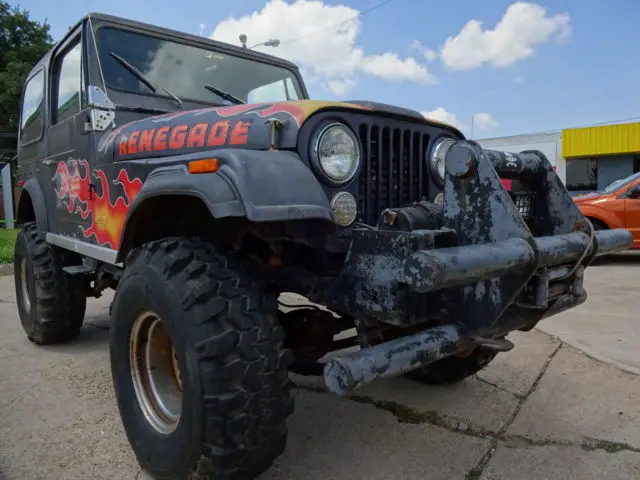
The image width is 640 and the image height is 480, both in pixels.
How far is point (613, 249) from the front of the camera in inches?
94.7

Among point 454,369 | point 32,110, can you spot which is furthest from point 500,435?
point 32,110

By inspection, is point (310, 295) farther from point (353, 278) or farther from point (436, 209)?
point (436, 209)

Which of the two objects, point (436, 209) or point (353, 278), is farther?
point (436, 209)

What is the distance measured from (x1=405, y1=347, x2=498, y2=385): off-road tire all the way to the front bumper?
93 cm

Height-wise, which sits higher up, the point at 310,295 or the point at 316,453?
the point at 310,295

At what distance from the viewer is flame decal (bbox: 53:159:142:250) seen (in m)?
2.91

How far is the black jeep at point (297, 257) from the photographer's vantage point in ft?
6.20

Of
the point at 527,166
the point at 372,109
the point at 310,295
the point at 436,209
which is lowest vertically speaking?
the point at 310,295

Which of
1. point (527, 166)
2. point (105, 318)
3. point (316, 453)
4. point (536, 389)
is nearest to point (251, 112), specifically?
point (527, 166)

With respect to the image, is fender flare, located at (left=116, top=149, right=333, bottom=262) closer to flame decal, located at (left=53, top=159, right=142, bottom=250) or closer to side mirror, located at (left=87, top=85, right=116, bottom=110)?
flame decal, located at (left=53, top=159, right=142, bottom=250)

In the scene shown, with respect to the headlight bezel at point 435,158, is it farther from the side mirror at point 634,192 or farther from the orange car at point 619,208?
the side mirror at point 634,192

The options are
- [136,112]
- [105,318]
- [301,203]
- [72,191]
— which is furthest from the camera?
[105,318]

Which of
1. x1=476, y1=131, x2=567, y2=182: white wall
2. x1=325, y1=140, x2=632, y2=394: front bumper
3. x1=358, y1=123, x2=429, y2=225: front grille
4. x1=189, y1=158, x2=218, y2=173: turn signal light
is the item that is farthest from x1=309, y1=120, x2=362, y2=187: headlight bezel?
x1=476, y1=131, x2=567, y2=182: white wall

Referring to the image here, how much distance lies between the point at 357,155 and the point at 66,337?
332cm
